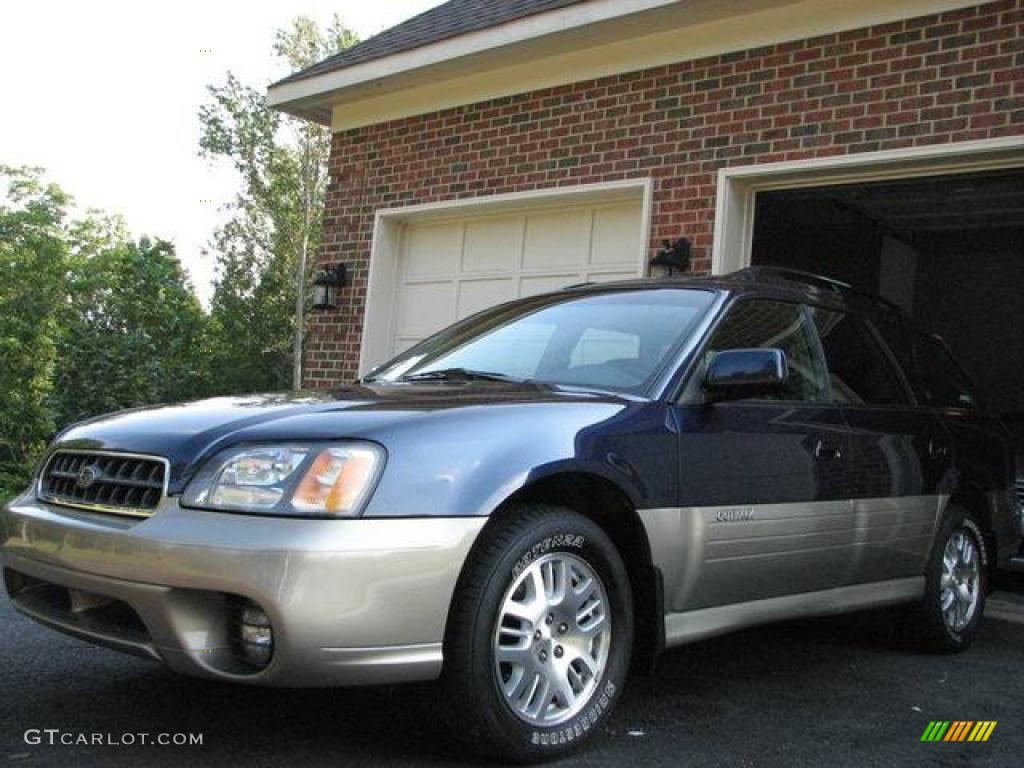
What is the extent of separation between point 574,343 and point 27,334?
31.2 feet

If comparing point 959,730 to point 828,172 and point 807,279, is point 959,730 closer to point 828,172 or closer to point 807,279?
point 807,279

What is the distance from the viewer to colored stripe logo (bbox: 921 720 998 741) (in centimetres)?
354

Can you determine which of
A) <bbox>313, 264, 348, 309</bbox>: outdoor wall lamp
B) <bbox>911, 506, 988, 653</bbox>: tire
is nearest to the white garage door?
<bbox>313, 264, 348, 309</bbox>: outdoor wall lamp

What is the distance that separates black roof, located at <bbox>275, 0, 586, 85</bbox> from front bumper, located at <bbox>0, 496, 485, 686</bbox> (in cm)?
578

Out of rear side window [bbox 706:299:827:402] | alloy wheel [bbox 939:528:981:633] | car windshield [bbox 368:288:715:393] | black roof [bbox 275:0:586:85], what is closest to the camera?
car windshield [bbox 368:288:715:393]

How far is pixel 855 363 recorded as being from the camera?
14.8ft

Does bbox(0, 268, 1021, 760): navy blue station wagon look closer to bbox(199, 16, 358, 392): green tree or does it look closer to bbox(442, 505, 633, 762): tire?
bbox(442, 505, 633, 762): tire

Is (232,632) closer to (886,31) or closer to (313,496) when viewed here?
(313,496)

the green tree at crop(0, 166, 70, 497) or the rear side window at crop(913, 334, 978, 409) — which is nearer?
the rear side window at crop(913, 334, 978, 409)

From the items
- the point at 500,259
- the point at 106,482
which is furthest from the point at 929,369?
the point at 500,259

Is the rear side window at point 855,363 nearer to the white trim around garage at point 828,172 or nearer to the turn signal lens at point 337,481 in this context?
the white trim around garage at point 828,172

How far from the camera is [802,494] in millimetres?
3865

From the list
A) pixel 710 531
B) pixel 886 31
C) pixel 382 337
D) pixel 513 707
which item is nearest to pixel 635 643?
pixel 710 531

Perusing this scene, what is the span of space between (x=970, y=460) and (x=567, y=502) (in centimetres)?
264
